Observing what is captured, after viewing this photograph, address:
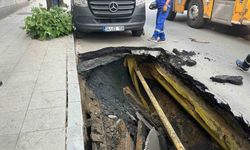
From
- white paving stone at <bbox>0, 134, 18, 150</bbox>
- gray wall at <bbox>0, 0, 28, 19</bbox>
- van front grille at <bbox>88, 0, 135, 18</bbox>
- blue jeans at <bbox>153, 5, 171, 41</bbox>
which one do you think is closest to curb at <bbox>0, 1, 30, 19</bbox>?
gray wall at <bbox>0, 0, 28, 19</bbox>

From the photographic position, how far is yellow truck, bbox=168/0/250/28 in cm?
812

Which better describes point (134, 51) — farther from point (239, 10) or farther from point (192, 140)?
point (239, 10)

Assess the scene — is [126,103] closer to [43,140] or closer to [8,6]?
[43,140]

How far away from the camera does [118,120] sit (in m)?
4.05

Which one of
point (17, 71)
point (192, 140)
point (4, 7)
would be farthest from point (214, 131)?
point (4, 7)

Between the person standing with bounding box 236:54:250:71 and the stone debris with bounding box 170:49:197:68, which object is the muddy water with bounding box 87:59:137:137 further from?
the person standing with bounding box 236:54:250:71

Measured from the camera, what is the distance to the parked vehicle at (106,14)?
7473 mm

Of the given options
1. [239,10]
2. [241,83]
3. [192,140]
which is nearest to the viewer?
[192,140]

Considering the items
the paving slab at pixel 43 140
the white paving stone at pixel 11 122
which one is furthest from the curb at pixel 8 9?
the paving slab at pixel 43 140

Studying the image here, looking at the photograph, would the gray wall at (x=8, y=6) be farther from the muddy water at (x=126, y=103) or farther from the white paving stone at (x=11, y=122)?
the white paving stone at (x=11, y=122)

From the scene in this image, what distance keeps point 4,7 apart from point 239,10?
10.5 m

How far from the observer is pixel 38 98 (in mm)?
4082

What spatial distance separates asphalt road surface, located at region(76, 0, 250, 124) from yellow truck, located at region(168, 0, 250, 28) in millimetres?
468

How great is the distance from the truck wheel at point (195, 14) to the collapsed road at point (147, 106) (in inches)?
154
